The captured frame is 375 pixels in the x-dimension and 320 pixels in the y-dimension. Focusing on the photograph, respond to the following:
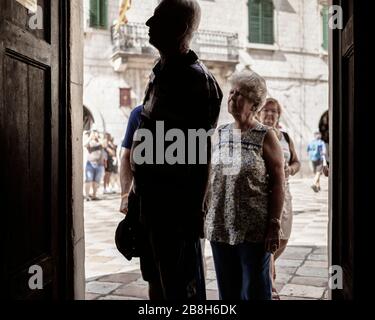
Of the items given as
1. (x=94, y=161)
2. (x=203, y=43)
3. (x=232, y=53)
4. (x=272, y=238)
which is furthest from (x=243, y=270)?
(x=232, y=53)

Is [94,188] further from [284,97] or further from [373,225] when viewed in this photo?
[373,225]

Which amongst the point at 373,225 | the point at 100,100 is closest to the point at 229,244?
the point at 373,225

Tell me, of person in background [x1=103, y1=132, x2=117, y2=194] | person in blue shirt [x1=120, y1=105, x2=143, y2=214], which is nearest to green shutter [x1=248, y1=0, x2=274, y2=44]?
person in background [x1=103, y1=132, x2=117, y2=194]

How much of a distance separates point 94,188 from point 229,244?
31.7 ft

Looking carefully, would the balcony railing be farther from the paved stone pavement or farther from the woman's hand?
the woman's hand

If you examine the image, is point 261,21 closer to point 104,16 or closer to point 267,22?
point 267,22

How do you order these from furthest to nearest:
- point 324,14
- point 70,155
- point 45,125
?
point 324,14, point 70,155, point 45,125

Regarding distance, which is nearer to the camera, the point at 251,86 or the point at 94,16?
the point at 251,86

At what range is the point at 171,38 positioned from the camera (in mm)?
2377

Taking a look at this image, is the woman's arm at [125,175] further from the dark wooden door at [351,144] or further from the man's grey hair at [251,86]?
the dark wooden door at [351,144]

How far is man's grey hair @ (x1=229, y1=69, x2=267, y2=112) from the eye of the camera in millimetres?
2963

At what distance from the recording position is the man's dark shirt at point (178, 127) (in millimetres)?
2318

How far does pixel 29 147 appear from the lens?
2.57 meters

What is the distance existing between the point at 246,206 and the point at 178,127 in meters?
0.74
